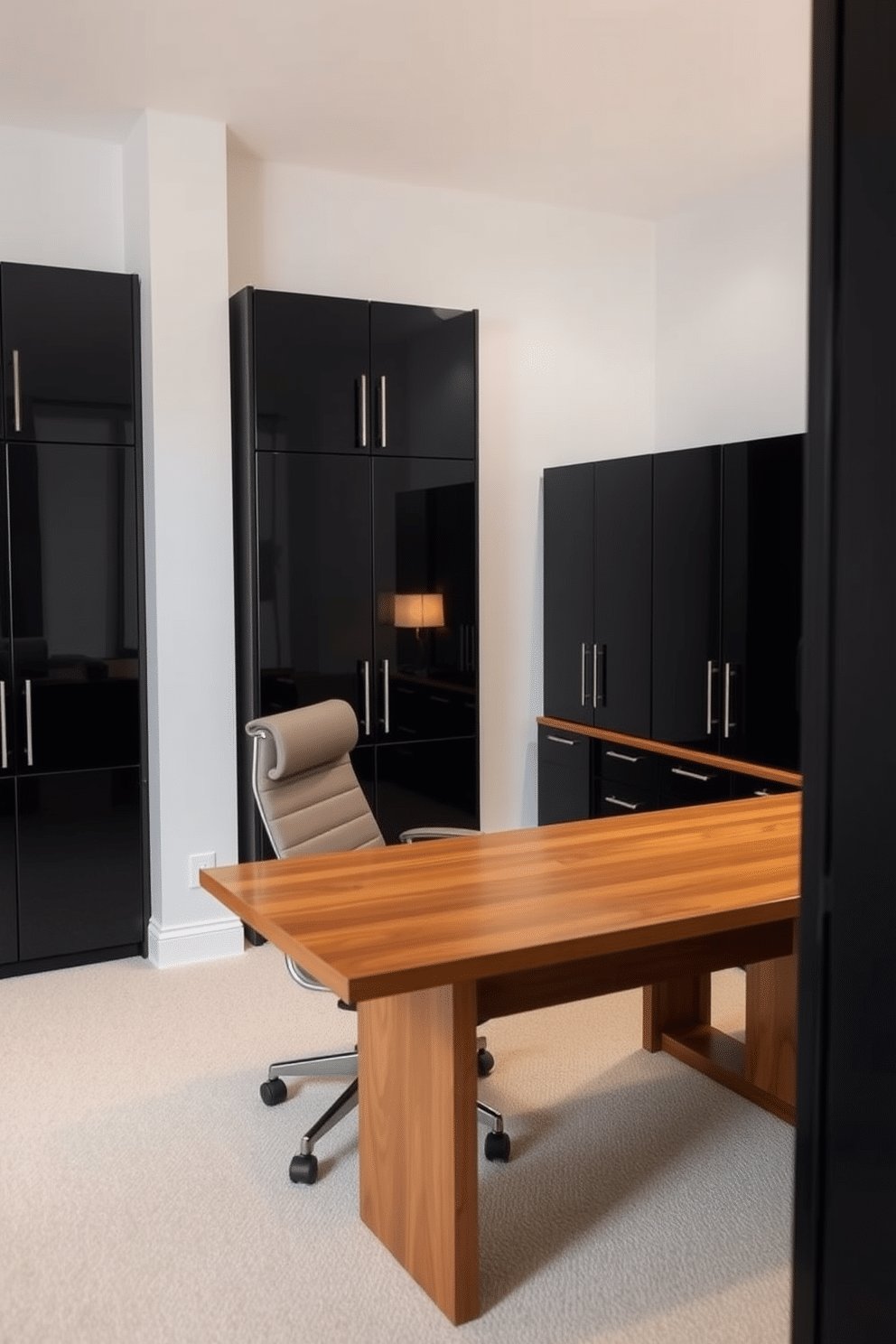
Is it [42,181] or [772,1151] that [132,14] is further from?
[772,1151]

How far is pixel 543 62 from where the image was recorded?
3932 millimetres

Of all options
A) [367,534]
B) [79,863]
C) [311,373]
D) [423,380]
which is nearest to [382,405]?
[423,380]

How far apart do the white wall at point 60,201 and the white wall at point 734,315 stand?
2661mm

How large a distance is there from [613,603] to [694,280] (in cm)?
170

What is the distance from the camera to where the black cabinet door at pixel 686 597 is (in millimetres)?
4582

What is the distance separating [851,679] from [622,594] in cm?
433

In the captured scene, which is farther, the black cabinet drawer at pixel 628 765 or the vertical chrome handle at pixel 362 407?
the black cabinet drawer at pixel 628 765

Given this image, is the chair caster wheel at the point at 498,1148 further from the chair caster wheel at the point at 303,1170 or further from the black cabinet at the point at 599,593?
the black cabinet at the point at 599,593

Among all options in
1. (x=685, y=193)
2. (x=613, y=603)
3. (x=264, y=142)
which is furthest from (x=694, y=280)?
(x=264, y=142)

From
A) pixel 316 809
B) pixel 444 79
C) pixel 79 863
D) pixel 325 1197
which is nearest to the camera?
pixel 325 1197

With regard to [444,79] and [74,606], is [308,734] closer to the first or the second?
[74,606]

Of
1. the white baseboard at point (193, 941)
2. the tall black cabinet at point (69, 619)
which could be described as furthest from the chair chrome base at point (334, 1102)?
the tall black cabinet at point (69, 619)

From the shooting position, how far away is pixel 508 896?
8.40 ft

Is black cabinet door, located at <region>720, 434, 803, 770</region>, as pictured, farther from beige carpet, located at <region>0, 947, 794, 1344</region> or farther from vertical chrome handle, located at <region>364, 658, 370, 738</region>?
vertical chrome handle, located at <region>364, 658, 370, 738</region>
